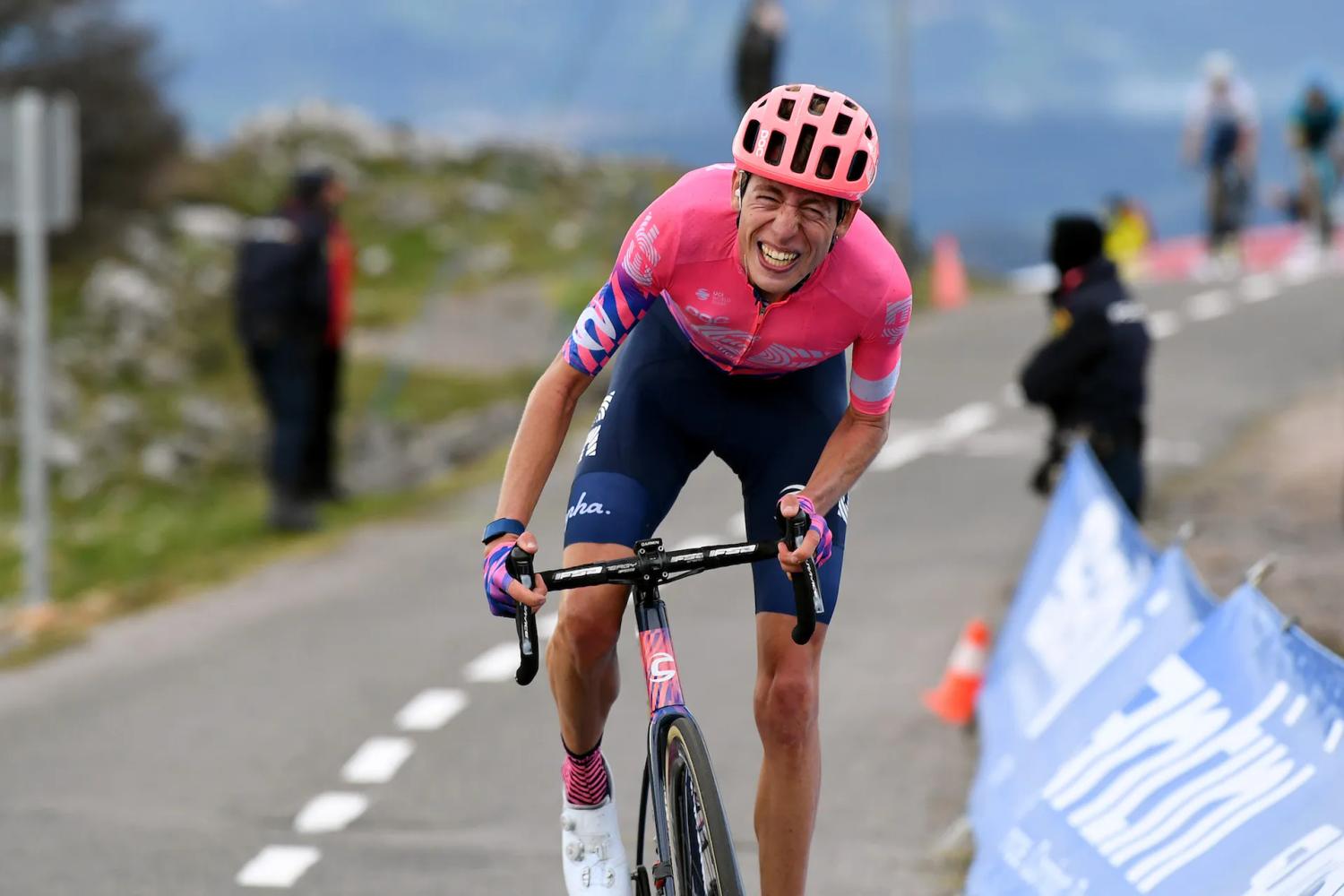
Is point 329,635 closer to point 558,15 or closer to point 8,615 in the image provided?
point 8,615

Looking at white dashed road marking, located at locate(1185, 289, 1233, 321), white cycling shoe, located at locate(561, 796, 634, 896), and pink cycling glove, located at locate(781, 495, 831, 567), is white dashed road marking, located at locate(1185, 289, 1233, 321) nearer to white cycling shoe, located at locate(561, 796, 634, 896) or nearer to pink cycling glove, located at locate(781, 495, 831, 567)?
white cycling shoe, located at locate(561, 796, 634, 896)

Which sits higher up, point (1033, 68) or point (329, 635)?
point (1033, 68)

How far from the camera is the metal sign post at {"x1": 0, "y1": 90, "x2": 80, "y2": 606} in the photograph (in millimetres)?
11766

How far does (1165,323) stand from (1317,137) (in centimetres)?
352

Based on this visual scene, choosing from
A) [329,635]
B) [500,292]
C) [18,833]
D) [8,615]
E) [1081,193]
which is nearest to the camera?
[18,833]

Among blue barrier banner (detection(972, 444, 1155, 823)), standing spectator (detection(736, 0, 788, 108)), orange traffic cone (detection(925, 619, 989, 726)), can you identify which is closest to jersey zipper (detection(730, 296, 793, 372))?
blue barrier banner (detection(972, 444, 1155, 823))

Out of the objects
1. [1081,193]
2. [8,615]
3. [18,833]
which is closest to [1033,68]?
[1081,193]

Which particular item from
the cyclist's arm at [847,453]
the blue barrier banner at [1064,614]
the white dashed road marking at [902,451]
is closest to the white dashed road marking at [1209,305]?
the white dashed road marking at [902,451]

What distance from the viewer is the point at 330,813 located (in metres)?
7.49

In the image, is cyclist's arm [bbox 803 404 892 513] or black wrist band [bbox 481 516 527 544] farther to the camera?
cyclist's arm [bbox 803 404 892 513]

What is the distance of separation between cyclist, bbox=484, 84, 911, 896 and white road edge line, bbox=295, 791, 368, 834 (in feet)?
7.94

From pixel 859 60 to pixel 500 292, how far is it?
17.5m

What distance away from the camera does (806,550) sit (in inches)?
170

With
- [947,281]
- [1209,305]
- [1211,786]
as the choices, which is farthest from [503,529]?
[947,281]
